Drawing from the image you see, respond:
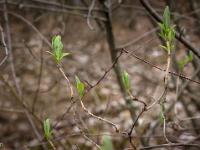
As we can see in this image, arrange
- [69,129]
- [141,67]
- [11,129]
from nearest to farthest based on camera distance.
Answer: [69,129]
[11,129]
[141,67]

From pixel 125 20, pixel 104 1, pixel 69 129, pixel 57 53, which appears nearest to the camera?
pixel 57 53

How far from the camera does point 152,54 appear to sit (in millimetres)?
6711

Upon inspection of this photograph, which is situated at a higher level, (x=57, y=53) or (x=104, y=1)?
(x=104, y=1)

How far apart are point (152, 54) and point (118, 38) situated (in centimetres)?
220

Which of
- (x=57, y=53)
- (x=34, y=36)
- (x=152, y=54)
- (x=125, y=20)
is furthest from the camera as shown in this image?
(x=125, y=20)

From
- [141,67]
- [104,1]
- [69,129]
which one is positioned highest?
[104,1]

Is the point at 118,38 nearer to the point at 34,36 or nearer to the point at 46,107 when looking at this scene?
the point at 34,36

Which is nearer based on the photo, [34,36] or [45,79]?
[45,79]

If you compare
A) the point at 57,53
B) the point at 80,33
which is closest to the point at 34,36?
the point at 80,33

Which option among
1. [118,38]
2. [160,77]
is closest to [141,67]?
[160,77]

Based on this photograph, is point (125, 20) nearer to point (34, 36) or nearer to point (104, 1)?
point (34, 36)

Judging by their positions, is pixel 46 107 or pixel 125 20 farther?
pixel 125 20

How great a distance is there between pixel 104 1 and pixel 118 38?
6.39m

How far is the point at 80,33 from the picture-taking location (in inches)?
360
